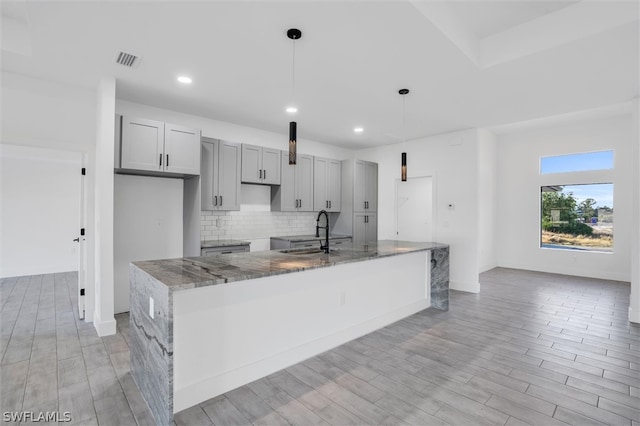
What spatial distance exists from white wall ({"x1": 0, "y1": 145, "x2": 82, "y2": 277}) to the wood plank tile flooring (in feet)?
10.2

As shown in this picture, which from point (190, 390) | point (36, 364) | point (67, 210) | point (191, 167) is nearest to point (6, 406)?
point (36, 364)

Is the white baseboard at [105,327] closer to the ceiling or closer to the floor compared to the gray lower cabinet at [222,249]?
closer to the floor

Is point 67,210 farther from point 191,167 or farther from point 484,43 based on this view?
point 484,43

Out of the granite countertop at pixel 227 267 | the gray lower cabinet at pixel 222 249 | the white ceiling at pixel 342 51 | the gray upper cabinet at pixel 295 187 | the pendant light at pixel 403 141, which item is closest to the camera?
the granite countertop at pixel 227 267

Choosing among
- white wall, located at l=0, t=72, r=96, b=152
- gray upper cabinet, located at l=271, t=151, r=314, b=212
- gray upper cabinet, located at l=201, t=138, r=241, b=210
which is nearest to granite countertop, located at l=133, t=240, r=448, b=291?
gray upper cabinet, located at l=201, t=138, r=241, b=210

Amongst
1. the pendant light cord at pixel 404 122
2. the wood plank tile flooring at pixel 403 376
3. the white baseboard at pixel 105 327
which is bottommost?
the wood plank tile flooring at pixel 403 376

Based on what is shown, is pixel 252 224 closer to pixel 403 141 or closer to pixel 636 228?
pixel 403 141

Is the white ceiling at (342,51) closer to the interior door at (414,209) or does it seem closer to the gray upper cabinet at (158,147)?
the gray upper cabinet at (158,147)

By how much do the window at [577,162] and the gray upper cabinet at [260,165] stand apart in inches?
239

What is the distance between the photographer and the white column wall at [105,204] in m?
3.43

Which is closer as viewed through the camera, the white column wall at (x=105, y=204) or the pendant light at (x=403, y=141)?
the white column wall at (x=105, y=204)

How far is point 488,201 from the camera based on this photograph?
746cm

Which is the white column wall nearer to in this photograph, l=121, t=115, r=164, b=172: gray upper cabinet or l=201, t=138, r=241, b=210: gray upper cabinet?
l=121, t=115, r=164, b=172: gray upper cabinet

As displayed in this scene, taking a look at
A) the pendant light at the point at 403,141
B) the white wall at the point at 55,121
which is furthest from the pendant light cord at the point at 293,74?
the white wall at the point at 55,121
